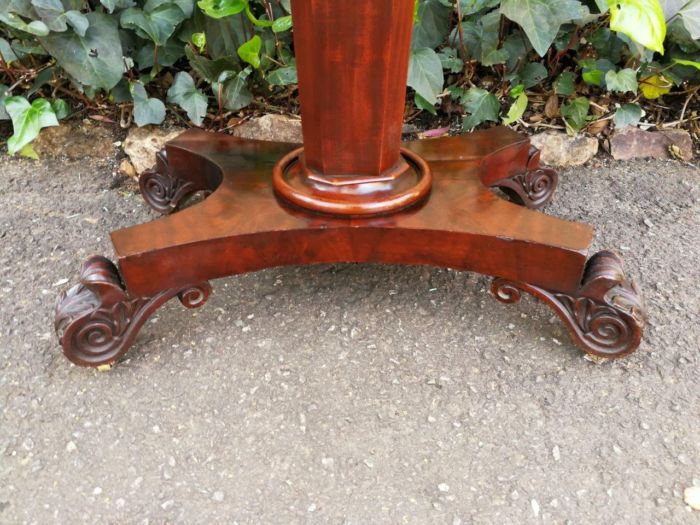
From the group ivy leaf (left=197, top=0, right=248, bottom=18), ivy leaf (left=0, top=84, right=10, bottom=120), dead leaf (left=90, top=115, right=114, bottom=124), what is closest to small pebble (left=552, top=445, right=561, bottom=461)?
ivy leaf (left=197, top=0, right=248, bottom=18)

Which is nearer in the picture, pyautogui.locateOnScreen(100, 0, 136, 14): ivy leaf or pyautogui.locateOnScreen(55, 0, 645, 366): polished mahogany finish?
pyautogui.locateOnScreen(55, 0, 645, 366): polished mahogany finish

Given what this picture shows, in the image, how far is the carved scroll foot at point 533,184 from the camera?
178 cm

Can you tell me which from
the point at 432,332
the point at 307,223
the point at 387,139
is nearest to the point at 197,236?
the point at 307,223

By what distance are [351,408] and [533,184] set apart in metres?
0.84

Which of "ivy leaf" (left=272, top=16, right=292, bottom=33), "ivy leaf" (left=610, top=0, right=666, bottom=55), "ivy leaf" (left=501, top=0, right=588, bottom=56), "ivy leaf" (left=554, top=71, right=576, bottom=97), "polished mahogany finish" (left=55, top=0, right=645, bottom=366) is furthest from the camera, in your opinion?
"ivy leaf" (left=554, top=71, right=576, bottom=97)

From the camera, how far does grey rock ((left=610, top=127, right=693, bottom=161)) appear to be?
84.7 inches

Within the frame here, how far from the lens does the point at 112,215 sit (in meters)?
1.91

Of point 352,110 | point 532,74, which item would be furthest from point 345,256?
point 532,74

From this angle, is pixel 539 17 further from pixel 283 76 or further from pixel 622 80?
pixel 283 76

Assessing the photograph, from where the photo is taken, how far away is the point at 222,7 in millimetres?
1776

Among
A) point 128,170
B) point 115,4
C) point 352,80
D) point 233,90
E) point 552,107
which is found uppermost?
point 352,80

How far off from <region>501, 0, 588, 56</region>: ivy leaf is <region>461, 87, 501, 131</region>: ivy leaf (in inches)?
11.6

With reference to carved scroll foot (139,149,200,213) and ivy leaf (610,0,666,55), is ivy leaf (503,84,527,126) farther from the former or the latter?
carved scroll foot (139,149,200,213)

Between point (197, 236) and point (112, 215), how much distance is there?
690 millimetres
